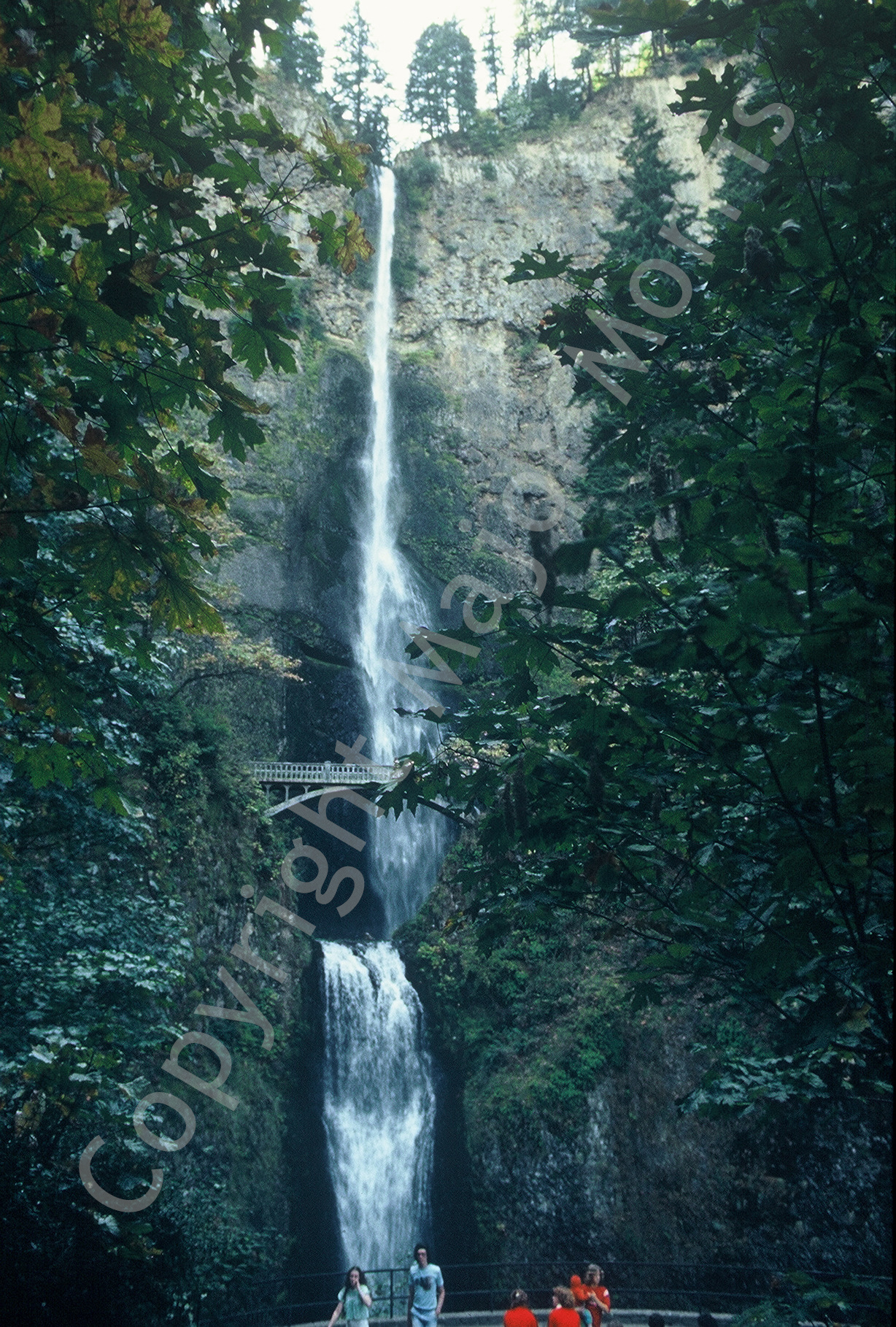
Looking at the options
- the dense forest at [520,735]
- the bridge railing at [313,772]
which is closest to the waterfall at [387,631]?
the bridge railing at [313,772]

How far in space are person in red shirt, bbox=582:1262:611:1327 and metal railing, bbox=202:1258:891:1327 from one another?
85.4 inches

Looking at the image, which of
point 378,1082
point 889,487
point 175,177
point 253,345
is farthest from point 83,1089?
point 378,1082

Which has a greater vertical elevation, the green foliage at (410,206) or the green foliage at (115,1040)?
the green foliage at (410,206)

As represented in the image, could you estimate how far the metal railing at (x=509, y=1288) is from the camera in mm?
10453

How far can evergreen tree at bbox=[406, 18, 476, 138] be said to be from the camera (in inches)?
1560

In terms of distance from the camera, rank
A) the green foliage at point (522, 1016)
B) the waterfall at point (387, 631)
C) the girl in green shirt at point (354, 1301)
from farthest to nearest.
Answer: the waterfall at point (387, 631) → the green foliage at point (522, 1016) → the girl in green shirt at point (354, 1301)

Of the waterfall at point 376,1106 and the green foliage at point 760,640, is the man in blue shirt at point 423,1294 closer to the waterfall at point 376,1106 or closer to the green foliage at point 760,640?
the green foliage at point 760,640

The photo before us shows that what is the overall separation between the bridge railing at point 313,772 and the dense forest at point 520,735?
261 centimetres

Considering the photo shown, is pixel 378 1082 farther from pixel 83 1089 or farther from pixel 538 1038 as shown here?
pixel 83 1089

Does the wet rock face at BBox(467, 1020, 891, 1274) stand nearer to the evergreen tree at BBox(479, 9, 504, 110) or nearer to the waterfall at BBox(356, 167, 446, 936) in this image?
the waterfall at BBox(356, 167, 446, 936)

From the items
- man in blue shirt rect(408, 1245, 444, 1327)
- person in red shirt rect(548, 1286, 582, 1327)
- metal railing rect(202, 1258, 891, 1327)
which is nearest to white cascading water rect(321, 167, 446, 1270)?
metal railing rect(202, 1258, 891, 1327)

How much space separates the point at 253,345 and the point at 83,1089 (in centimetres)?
591

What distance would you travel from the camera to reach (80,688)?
2.92 m

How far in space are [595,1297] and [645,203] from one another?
59.1 ft
